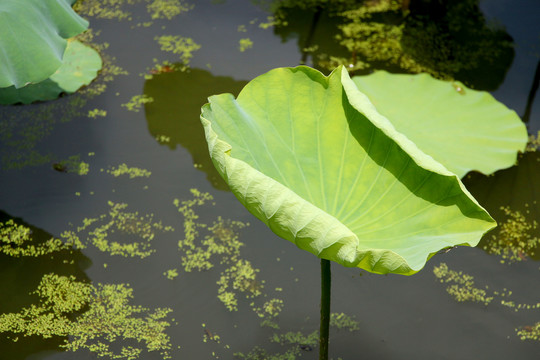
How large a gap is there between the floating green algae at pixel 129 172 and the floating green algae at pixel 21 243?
361 mm

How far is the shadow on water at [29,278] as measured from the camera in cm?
185

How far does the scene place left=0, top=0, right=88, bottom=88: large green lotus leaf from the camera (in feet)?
6.35

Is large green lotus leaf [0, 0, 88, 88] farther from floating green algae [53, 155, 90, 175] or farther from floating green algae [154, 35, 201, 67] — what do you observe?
floating green algae [154, 35, 201, 67]

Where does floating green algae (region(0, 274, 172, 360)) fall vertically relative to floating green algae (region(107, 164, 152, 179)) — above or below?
below

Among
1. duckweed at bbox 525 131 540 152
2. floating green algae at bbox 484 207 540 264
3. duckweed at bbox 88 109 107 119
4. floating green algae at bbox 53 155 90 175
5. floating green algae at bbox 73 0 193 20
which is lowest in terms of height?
floating green algae at bbox 53 155 90 175

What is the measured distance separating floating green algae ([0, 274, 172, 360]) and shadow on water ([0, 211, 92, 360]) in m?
0.02

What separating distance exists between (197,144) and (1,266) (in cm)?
86

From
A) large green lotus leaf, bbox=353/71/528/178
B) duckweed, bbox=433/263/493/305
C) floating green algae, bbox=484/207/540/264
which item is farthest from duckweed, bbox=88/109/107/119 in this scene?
floating green algae, bbox=484/207/540/264

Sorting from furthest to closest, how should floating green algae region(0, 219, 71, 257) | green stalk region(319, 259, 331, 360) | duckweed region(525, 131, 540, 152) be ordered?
duckweed region(525, 131, 540, 152), floating green algae region(0, 219, 71, 257), green stalk region(319, 259, 331, 360)

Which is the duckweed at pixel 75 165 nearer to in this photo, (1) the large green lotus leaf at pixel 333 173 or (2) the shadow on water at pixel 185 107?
(2) the shadow on water at pixel 185 107

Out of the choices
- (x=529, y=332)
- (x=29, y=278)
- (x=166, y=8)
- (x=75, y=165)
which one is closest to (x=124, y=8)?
(x=166, y=8)

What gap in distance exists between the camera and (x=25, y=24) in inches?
77.2

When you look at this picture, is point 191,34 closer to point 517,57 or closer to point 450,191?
point 517,57

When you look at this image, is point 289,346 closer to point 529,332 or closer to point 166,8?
point 529,332
